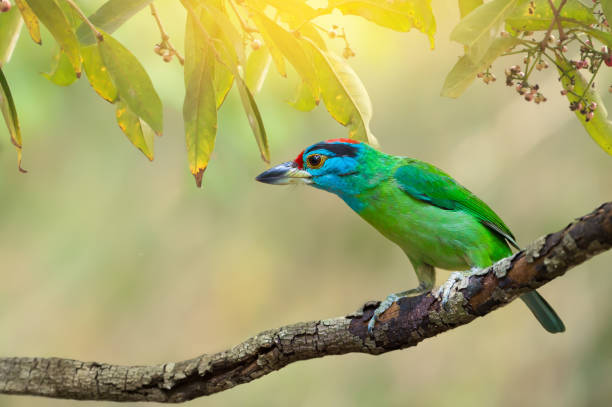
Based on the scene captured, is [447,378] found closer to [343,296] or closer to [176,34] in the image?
[343,296]

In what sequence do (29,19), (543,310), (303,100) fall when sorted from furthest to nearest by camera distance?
(543,310)
(303,100)
(29,19)

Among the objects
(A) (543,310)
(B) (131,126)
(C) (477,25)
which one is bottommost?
(A) (543,310)

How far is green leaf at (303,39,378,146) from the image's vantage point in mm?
1987

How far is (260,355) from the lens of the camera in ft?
7.16

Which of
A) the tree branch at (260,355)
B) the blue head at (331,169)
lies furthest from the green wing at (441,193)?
the tree branch at (260,355)

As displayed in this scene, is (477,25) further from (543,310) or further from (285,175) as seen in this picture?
(543,310)

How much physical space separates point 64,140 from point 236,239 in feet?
6.12

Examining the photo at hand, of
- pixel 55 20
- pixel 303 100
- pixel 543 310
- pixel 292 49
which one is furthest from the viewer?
pixel 543 310

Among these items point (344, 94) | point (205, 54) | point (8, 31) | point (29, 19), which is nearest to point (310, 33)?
point (344, 94)

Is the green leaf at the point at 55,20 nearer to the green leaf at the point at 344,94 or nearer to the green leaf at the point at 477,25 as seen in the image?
the green leaf at the point at 344,94

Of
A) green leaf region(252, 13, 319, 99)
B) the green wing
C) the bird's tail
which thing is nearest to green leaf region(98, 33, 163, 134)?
green leaf region(252, 13, 319, 99)

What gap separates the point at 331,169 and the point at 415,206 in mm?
404

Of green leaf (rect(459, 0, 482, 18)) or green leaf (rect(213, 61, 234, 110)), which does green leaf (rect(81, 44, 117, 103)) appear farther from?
green leaf (rect(459, 0, 482, 18))

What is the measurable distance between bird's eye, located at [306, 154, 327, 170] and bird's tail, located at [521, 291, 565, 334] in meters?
1.02
